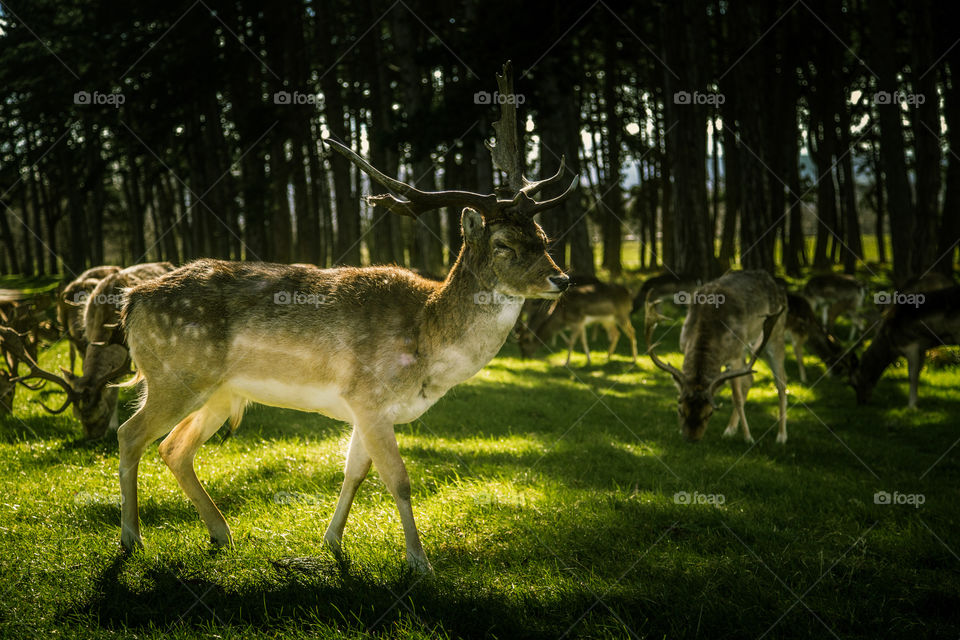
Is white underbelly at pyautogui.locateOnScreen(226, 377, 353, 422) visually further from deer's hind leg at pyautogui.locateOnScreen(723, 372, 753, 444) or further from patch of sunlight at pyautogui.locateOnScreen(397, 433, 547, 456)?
deer's hind leg at pyautogui.locateOnScreen(723, 372, 753, 444)

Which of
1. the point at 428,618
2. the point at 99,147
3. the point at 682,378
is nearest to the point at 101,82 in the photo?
the point at 99,147

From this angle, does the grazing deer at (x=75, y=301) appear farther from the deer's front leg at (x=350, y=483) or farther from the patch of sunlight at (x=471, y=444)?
the deer's front leg at (x=350, y=483)

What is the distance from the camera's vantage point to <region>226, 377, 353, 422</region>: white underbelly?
4672mm

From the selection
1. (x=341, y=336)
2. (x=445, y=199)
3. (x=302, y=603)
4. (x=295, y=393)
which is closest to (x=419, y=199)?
(x=445, y=199)

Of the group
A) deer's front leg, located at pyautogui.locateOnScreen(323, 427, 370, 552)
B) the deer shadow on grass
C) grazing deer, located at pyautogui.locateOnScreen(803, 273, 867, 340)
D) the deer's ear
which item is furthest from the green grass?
grazing deer, located at pyautogui.locateOnScreen(803, 273, 867, 340)

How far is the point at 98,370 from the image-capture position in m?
8.01

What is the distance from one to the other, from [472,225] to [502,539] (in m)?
2.37

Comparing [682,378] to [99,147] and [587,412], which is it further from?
[99,147]

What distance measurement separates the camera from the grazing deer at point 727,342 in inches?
318

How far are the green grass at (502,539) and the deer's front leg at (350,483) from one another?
153 mm

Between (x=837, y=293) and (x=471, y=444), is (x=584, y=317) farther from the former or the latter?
(x=471, y=444)

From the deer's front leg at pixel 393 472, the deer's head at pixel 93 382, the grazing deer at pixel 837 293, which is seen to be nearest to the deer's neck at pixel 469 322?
the deer's front leg at pixel 393 472

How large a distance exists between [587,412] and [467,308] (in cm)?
573

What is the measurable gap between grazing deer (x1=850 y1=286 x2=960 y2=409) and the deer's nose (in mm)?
8821
